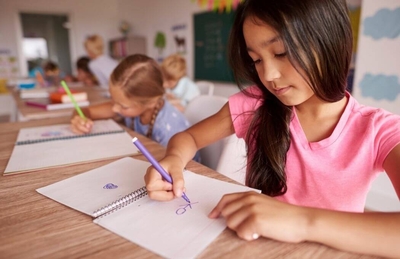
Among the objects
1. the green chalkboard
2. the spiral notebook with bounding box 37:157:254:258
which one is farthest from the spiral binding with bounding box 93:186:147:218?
the green chalkboard

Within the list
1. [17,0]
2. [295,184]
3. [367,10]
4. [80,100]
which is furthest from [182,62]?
[17,0]

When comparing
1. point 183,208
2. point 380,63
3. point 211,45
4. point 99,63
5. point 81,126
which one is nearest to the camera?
point 183,208

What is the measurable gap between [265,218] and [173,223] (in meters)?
0.14

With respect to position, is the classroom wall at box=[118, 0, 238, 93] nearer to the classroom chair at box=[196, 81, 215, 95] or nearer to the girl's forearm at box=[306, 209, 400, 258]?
the classroom chair at box=[196, 81, 215, 95]

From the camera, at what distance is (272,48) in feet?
1.88

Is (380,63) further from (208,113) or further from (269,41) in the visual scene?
(269,41)

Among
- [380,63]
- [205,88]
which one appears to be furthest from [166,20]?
[380,63]

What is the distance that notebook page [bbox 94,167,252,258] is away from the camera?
392 mm

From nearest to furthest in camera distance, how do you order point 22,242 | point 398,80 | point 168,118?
1. point 22,242
2. point 168,118
3. point 398,80

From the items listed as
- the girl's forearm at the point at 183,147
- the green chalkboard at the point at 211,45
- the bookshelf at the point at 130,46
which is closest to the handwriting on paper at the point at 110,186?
the girl's forearm at the point at 183,147

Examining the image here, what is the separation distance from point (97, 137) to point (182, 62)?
6.54ft

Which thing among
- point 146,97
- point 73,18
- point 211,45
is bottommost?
point 146,97

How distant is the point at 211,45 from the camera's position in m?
3.76

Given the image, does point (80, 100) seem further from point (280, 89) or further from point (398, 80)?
point (398, 80)
